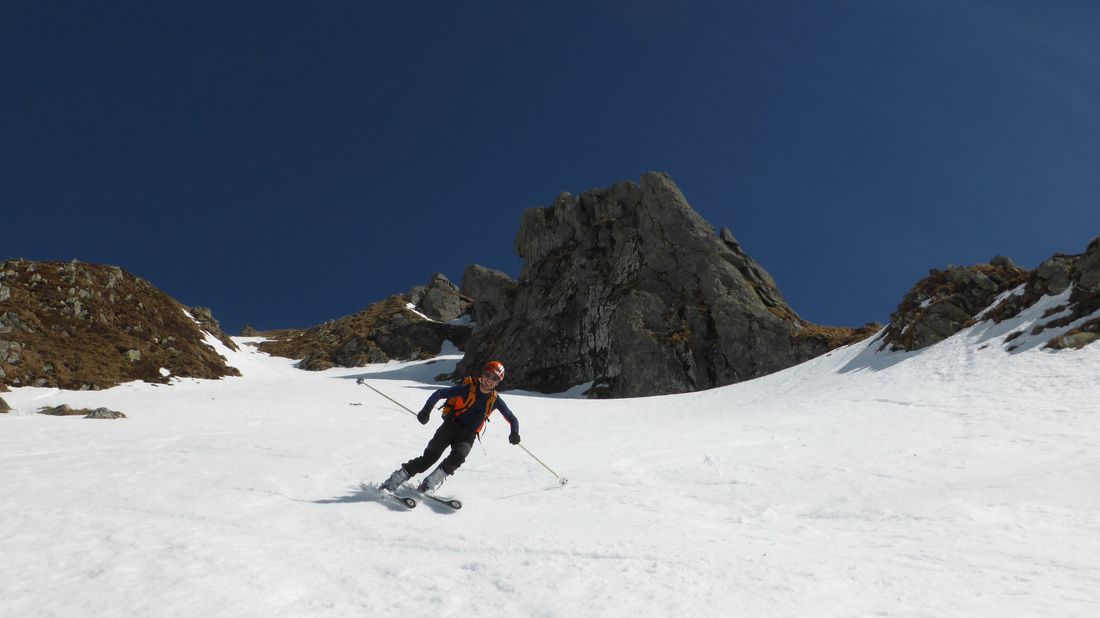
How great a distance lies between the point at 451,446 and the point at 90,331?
119 ft

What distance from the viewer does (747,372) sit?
4178 centimetres

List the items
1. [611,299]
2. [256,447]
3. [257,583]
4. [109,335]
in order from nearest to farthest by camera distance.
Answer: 1. [257,583]
2. [256,447]
3. [109,335]
4. [611,299]

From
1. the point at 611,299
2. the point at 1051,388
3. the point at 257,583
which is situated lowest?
the point at 257,583

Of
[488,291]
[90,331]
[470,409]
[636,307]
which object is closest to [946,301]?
[470,409]

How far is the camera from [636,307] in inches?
1818

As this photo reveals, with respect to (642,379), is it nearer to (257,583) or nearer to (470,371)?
(470,371)

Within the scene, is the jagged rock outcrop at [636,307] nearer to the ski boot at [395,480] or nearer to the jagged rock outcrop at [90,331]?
the jagged rock outcrop at [90,331]

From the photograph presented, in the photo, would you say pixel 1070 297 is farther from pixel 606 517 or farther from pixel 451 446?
pixel 451 446

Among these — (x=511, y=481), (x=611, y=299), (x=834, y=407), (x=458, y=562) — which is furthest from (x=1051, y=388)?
(x=611, y=299)

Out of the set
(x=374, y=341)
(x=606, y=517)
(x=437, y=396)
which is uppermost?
(x=374, y=341)

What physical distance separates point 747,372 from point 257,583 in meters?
40.7

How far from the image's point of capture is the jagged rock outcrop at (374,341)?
216 ft

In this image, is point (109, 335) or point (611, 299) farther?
point (611, 299)

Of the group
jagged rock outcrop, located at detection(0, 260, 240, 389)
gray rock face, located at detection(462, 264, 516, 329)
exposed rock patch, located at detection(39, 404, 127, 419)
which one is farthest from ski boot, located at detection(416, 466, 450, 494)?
gray rock face, located at detection(462, 264, 516, 329)
